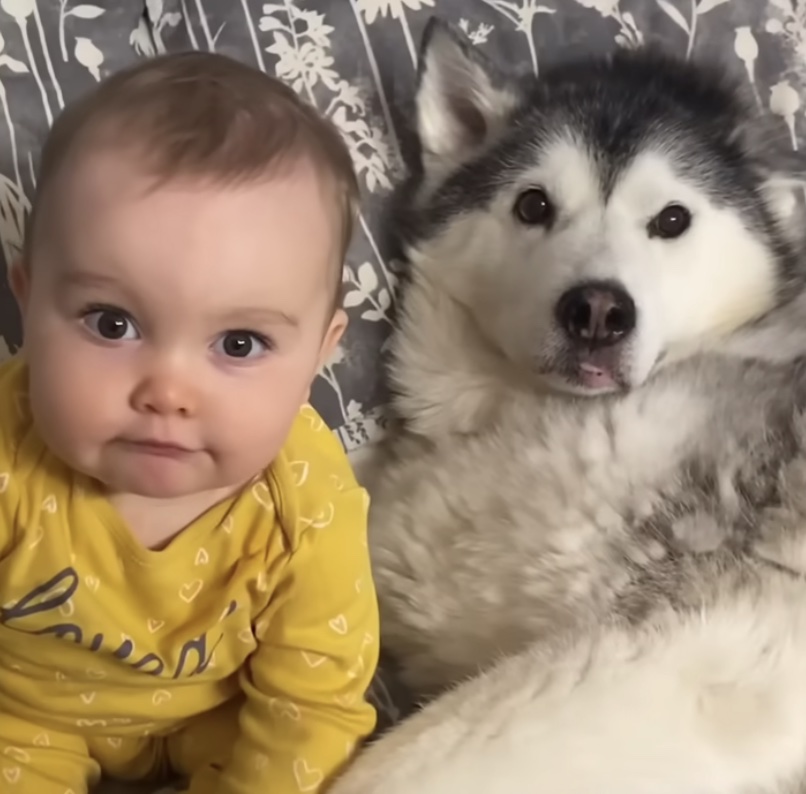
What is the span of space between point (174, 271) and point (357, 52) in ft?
2.42

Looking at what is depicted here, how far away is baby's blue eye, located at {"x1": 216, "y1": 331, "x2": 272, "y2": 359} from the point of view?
3.16 feet

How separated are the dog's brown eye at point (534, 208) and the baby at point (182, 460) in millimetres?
464

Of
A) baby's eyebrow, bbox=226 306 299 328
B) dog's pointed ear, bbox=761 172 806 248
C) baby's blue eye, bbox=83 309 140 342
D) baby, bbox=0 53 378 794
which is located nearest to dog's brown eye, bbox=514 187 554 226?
dog's pointed ear, bbox=761 172 806 248

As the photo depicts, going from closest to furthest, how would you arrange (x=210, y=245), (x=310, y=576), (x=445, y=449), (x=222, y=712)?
(x=210, y=245) → (x=310, y=576) → (x=222, y=712) → (x=445, y=449)

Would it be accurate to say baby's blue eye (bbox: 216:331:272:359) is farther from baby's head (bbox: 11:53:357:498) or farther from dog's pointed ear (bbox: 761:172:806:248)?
dog's pointed ear (bbox: 761:172:806:248)

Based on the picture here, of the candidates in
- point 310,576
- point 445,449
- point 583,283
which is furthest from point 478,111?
point 310,576

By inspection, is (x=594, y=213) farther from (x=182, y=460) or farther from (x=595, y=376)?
(x=182, y=460)

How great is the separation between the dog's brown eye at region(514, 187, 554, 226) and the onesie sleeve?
1.74 ft

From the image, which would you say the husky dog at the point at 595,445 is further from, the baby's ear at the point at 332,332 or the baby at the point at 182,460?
the baby's ear at the point at 332,332

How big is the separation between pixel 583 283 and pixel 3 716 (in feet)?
2.57

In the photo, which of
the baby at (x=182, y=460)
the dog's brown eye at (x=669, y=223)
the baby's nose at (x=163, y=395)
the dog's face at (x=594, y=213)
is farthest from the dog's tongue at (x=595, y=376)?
the baby's nose at (x=163, y=395)

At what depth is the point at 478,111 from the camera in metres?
1.60

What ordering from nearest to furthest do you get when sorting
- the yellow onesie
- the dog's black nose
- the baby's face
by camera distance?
the baby's face < the yellow onesie < the dog's black nose

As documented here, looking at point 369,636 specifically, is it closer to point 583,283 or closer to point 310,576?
point 310,576
